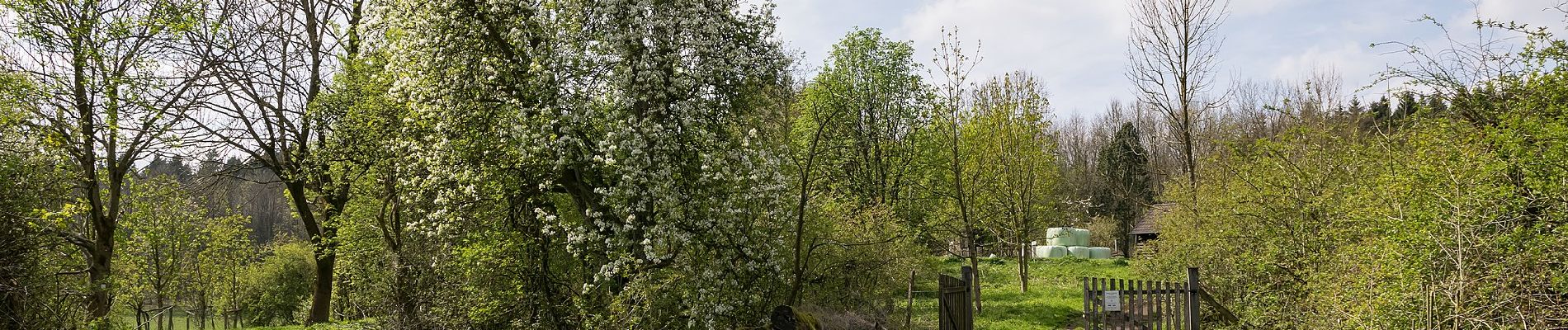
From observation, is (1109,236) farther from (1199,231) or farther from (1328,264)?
(1328,264)

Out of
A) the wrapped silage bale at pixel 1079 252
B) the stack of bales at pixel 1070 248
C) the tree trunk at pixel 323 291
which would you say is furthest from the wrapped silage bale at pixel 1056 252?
the tree trunk at pixel 323 291

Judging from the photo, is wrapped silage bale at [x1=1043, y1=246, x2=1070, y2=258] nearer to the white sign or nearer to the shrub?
the white sign

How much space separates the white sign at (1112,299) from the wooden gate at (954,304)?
169 cm

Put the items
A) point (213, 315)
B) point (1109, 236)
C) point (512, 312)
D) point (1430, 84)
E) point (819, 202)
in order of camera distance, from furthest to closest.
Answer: point (1109, 236) → point (213, 315) → point (819, 202) → point (512, 312) → point (1430, 84)

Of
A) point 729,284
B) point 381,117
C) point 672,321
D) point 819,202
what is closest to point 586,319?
point 672,321

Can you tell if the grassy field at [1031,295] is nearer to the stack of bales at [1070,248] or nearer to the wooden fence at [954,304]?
the wooden fence at [954,304]

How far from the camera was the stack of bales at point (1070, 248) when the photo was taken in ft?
98.2

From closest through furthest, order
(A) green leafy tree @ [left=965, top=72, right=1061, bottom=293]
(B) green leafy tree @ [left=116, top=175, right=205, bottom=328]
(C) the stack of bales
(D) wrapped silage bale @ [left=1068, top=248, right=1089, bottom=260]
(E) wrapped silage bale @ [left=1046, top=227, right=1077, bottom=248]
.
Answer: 1. (B) green leafy tree @ [left=116, top=175, right=205, bottom=328]
2. (A) green leafy tree @ [left=965, top=72, right=1061, bottom=293]
3. (D) wrapped silage bale @ [left=1068, top=248, right=1089, bottom=260]
4. (C) the stack of bales
5. (E) wrapped silage bale @ [left=1046, top=227, right=1077, bottom=248]

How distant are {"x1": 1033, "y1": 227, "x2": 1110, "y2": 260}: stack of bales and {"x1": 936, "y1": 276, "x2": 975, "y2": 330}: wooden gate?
66.2 feet

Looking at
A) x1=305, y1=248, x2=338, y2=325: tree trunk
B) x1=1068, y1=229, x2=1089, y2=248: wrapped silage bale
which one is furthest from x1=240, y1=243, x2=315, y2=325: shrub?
x1=1068, y1=229, x2=1089, y2=248: wrapped silage bale

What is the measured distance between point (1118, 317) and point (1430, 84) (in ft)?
12.1

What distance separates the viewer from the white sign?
877cm

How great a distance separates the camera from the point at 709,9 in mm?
9461

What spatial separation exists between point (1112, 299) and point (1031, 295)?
31.5 ft
